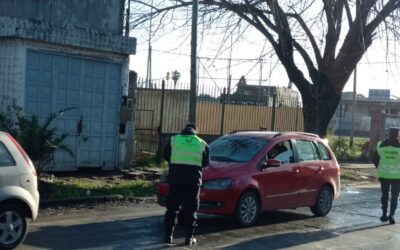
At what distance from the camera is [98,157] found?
1591 centimetres

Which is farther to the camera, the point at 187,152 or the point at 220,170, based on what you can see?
the point at 220,170

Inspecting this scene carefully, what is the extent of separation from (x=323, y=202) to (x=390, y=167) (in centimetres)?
145

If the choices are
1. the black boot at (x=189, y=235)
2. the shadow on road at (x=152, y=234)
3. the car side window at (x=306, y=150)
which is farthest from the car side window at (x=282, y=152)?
the black boot at (x=189, y=235)

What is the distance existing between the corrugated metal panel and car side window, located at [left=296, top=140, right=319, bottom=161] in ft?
18.6

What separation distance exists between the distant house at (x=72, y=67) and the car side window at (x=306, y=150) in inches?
222

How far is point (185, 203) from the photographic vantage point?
9172 mm

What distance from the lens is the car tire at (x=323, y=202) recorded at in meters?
12.6

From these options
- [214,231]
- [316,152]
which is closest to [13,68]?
[214,231]

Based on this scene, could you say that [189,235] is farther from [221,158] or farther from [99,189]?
[99,189]

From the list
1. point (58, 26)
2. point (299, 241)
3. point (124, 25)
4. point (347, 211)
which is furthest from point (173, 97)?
point (299, 241)

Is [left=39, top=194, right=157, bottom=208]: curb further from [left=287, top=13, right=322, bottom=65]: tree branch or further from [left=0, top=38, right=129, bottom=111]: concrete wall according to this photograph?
[left=287, top=13, right=322, bottom=65]: tree branch

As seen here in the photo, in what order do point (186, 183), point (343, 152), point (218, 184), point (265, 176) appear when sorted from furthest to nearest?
point (343, 152) → point (265, 176) → point (218, 184) → point (186, 183)

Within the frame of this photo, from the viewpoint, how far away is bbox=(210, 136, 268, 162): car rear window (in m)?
11.2

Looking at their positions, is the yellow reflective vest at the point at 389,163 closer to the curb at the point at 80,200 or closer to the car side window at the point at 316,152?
the car side window at the point at 316,152
